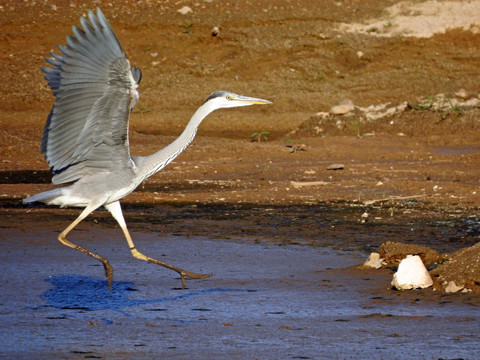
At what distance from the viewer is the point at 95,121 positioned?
5836 mm

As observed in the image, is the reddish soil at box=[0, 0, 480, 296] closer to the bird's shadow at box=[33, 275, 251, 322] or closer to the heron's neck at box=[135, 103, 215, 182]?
the bird's shadow at box=[33, 275, 251, 322]

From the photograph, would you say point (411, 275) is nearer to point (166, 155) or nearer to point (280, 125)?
point (166, 155)

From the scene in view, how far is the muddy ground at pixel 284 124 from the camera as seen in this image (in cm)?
876

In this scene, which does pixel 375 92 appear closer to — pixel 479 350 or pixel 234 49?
pixel 234 49

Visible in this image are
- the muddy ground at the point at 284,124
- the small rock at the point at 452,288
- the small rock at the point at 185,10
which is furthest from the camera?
the small rock at the point at 185,10

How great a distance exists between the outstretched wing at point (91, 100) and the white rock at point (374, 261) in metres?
1.94

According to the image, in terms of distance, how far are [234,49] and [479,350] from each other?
14825 mm

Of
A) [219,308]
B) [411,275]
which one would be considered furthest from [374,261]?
[219,308]

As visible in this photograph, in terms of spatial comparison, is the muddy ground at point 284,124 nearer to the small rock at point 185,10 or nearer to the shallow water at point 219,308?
the small rock at point 185,10

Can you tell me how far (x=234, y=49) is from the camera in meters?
19.2

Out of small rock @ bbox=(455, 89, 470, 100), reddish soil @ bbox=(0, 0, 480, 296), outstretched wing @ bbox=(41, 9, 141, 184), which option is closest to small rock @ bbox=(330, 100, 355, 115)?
reddish soil @ bbox=(0, 0, 480, 296)

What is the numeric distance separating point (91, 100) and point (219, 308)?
4.98ft

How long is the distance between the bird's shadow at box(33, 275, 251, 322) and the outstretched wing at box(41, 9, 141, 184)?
823mm

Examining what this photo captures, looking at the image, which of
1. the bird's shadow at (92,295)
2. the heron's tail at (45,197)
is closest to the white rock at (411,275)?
the bird's shadow at (92,295)
